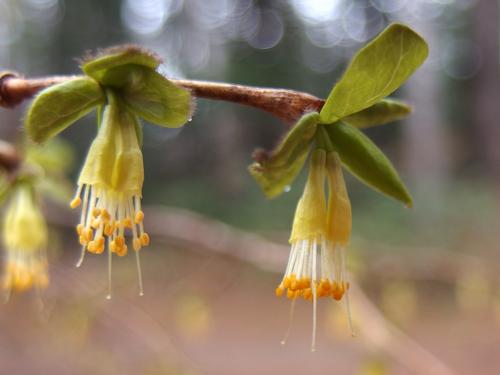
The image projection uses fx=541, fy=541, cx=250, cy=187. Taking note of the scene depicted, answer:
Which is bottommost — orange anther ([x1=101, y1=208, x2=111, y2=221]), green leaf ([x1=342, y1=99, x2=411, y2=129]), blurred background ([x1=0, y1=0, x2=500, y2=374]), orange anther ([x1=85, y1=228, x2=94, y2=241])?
orange anther ([x1=85, y1=228, x2=94, y2=241])

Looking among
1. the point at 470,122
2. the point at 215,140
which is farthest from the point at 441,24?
the point at 215,140

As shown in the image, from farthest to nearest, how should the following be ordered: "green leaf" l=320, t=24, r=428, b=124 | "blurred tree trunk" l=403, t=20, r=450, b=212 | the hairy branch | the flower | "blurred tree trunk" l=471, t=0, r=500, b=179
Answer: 1. "blurred tree trunk" l=403, t=20, r=450, b=212
2. "blurred tree trunk" l=471, t=0, r=500, b=179
3. the hairy branch
4. the flower
5. "green leaf" l=320, t=24, r=428, b=124

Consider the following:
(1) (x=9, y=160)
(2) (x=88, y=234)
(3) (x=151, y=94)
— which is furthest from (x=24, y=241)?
(3) (x=151, y=94)

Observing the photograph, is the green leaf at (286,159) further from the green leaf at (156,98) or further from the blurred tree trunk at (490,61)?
the blurred tree trunk at (490,61)

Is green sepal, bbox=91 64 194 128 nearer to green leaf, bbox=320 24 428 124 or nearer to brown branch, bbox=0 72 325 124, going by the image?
brown branch, bbox=0 72 325 124

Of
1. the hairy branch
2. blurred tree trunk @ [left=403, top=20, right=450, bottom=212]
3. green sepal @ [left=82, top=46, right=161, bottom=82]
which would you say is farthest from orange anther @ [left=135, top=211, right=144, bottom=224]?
blurred tree trunk @ [left=403, top=20, right=450, bottom=212]

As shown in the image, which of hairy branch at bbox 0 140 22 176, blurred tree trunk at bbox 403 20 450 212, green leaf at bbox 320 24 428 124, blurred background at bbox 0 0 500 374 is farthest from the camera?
blurred tree trunk at bbox 403 20 450 212

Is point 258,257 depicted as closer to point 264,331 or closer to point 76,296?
point 76,296
